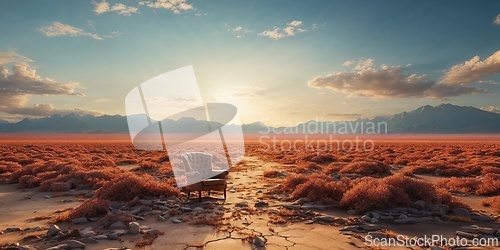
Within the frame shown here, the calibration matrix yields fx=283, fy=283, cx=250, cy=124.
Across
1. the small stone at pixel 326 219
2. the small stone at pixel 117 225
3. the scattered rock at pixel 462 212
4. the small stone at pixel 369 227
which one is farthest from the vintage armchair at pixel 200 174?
the scattered rock at pixel 462 212

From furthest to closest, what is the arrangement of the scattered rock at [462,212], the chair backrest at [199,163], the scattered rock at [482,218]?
the chair backrest at [199,163] < the scattered rock at [462,212] < the scattered rock at [482,218]

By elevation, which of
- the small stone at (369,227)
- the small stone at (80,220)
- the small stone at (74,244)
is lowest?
the small stone at (369,227)

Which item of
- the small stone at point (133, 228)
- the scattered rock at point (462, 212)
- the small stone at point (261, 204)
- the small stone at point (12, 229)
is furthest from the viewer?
the small stone at point (261, 204)

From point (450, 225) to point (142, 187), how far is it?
10.3 m

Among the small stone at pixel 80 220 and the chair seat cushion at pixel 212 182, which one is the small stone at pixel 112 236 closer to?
the small stone at pixel 80 220

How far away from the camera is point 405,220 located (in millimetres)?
7945

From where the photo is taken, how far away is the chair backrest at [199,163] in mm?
12023

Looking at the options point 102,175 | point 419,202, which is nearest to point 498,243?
point 419,202

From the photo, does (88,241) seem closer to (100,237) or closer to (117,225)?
(100,237)

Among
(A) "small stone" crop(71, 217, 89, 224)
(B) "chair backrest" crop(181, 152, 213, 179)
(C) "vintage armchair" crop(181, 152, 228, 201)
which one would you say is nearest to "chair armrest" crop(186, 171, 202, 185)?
(C) "vintage armchair" crop(181, 152, 228, 201)

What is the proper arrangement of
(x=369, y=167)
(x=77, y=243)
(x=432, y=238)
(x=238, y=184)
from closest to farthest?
(x=77, y=243) → (x=432, y=238) → (x=238, y=184) → (x=369, y=167)

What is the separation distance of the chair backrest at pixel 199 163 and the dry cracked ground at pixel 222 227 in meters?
1.59

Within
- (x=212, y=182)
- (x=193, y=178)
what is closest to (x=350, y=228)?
(x=212, y=182)

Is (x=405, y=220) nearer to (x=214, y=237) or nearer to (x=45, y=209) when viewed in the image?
(x=214, y=237)
